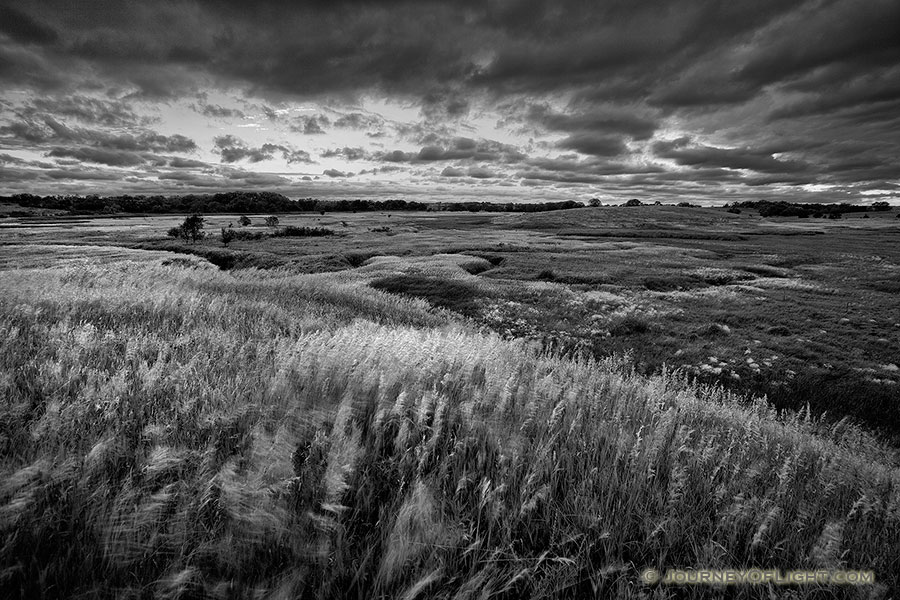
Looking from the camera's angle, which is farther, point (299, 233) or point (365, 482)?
point (299, 233)

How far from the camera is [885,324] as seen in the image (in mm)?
23062

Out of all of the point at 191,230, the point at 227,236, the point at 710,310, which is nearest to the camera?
the point at 710,310

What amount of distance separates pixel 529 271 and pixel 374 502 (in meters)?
40.0

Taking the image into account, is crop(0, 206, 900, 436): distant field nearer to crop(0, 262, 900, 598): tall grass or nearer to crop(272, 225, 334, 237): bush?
crop(0, 262, 900, 598): tall grass

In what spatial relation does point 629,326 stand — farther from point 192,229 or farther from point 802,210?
point 802,210

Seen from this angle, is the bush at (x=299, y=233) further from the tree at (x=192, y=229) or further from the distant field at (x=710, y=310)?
the distant field at (x=710, y=310)

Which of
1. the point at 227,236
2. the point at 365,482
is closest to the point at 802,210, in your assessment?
the point at 227,236

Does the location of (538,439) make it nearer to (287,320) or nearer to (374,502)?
(374,502)

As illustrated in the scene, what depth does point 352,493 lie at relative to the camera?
2.92 metres

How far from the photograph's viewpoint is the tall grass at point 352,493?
212 centimetres

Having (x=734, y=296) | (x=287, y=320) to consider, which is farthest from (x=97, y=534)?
(x=734, y=296)

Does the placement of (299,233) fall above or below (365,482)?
below

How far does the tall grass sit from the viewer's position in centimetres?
212

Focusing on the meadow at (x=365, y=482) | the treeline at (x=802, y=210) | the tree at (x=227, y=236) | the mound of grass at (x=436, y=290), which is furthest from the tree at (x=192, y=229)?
the treeline at (x=802, y=210)
